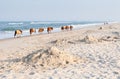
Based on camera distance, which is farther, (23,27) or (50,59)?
(23,27)

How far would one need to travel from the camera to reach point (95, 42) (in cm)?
1578

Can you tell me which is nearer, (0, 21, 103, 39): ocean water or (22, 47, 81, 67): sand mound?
(22, 47, 81, 67): sand mound

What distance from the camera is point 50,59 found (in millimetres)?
10062

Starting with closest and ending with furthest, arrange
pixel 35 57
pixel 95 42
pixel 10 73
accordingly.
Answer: pixel 10 73 → pixel 35 57 → pixel 95 42

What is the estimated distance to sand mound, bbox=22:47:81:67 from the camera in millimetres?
9930

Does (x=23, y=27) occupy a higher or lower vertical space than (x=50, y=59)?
lower

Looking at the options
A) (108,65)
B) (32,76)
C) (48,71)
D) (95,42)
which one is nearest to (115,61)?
(108,65)

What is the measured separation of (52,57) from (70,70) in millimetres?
1300

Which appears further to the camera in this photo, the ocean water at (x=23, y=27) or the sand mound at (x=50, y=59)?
the ocean water at (x=23, y=27)

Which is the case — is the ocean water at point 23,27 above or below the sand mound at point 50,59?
below

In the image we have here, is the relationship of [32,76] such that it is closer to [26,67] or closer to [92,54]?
[26,67]

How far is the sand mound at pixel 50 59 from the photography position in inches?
391

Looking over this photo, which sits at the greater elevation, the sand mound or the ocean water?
the sand mound

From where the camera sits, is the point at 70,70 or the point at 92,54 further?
the point at 92,54
